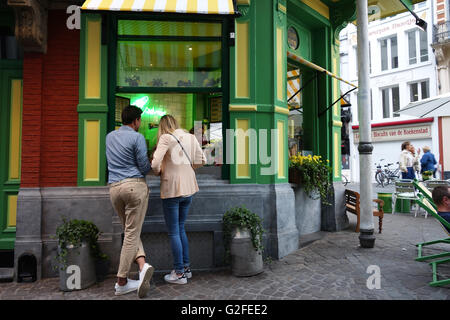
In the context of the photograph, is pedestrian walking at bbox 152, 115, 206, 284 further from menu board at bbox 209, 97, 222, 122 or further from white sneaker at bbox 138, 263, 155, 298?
menu board at bbox 209, 97, 222, 122

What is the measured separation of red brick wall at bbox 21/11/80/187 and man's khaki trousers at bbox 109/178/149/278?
140 cm

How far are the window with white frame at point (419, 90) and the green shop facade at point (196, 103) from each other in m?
17.0

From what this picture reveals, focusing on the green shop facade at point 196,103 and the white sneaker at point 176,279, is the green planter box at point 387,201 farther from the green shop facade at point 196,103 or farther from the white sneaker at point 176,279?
the white sneaker at point 176,279

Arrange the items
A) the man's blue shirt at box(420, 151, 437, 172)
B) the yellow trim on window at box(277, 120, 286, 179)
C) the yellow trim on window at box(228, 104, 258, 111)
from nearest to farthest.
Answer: the yellow trim on window at box(228, 104, 258, 111), the yellow trim on window at box(277, 120, 286, 179), the man's blue shirt at box(420, 151, 437, 172)

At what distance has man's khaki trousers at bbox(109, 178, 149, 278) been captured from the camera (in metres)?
3.47

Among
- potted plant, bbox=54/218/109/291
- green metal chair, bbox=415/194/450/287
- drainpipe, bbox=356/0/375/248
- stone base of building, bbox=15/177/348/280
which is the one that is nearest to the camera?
green metal chair, bbox=415/194/450/287

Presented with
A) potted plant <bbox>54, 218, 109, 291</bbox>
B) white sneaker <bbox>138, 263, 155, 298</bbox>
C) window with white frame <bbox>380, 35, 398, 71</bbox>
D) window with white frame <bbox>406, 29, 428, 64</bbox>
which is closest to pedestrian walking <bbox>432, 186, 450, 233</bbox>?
white sneaker <bbox>138, 263, 155, 298</bbox>

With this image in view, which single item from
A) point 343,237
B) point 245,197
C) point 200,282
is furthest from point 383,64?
point 200,282

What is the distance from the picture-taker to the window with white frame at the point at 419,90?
18.2m

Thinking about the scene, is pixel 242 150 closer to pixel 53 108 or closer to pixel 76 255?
pixel 76 255

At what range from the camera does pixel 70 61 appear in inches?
178

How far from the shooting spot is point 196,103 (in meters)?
5.59
